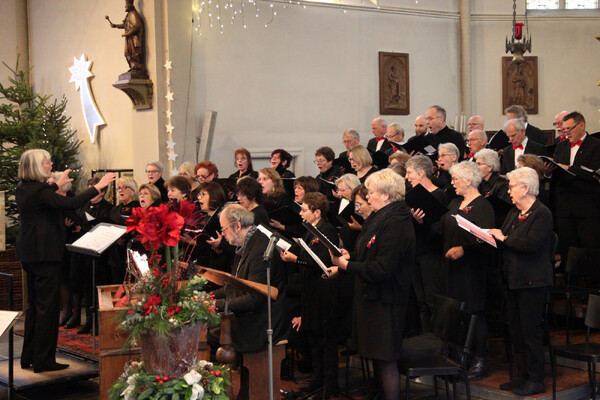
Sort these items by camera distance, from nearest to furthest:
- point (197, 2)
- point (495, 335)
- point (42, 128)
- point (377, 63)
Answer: point (495, 335), point (197, 2), point (42, 128), point (377, 63)

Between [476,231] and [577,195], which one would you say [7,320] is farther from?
[577,195]

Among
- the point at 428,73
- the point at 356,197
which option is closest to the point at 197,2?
the point at 428,73

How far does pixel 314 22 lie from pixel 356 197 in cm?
664

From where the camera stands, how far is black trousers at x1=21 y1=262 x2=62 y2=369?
630cm

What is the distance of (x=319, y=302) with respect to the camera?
5.88 metres

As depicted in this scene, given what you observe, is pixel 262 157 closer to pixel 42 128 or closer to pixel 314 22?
pixel 314 22

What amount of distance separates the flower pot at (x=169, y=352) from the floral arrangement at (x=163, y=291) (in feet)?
0.14

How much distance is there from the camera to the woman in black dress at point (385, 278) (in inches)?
190

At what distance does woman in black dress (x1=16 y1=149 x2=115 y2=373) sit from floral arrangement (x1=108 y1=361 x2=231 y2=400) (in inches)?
96.5

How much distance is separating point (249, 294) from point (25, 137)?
23.7 feet

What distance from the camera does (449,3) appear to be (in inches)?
521

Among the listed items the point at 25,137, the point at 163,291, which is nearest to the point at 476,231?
the point at 163,291

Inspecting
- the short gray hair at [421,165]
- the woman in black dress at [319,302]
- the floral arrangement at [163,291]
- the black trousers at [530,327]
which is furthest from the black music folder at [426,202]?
the floral arrangement at [163,291]

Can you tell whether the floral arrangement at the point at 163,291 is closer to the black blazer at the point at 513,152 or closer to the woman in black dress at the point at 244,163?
the black blazer at the point at 513,152
